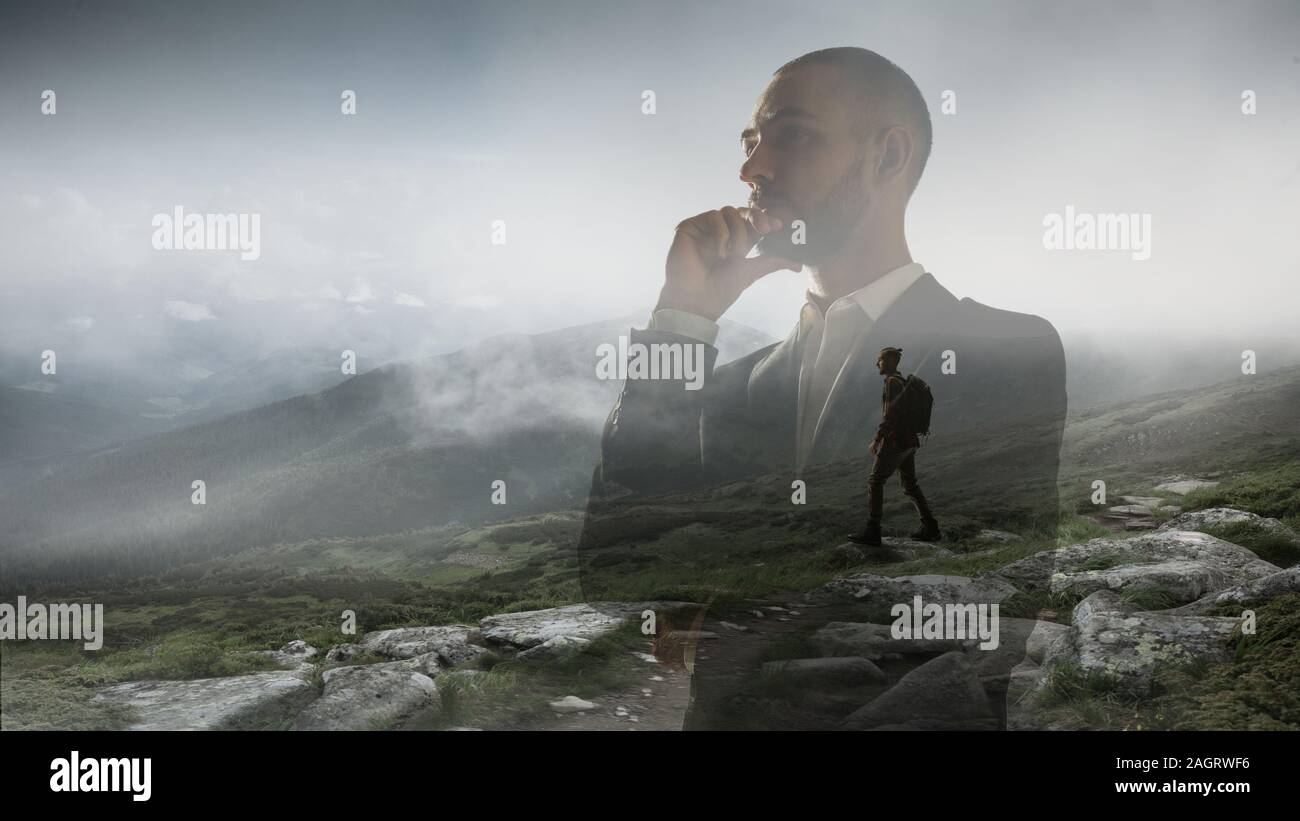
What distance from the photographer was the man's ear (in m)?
6.62

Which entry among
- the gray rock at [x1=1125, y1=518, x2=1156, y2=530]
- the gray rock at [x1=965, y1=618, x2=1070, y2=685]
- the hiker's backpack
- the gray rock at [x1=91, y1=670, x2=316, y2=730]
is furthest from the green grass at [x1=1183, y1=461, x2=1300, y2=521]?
the gray rock at [x1=91, y1=670, x2=316, y2=730]

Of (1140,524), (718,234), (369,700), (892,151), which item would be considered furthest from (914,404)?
(1140,524)

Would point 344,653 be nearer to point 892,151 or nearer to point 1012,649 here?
point 1012,649

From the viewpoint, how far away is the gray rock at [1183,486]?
741 inches

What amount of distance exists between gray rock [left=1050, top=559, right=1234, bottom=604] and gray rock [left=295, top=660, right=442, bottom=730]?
9.01m

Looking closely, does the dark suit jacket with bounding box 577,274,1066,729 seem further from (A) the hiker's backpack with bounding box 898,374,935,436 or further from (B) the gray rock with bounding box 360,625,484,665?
(B) the gray rock with bounding box 360,625,484,665

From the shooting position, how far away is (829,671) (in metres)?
7.29

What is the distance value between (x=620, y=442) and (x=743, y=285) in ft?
7.04

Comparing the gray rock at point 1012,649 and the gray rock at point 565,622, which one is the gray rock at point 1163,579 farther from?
the gray rock at point 565,622

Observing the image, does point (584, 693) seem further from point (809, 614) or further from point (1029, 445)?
point (1029, 445)

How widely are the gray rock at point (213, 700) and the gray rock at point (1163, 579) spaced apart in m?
10.3

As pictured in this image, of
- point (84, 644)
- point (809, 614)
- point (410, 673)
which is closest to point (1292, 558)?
point (809, 614)

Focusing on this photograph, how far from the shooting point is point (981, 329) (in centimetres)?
673

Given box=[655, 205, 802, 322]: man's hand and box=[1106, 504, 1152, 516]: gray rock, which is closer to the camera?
box=[655, 205, 802, 322]: man's hand
